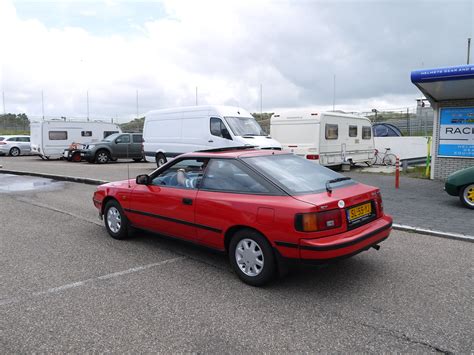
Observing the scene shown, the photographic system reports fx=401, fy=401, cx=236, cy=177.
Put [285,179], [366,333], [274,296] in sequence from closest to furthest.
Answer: [366,333], [274,296], [285,179]

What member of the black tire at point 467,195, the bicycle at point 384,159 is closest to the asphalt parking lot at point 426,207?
the black tire at point 467,195

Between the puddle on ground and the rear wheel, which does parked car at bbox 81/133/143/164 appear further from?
the rear wheel

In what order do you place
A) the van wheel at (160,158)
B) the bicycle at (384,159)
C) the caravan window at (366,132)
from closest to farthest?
1. the van wheel at (160,158)
2. the caravan window at (366,132)
3. the bicycle at (384,159)

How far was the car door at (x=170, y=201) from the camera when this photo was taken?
15.7 feet

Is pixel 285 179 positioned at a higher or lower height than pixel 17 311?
higher

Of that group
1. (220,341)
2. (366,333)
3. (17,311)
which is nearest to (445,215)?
(366,333)

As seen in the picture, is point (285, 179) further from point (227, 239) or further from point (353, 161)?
point (353, 161)

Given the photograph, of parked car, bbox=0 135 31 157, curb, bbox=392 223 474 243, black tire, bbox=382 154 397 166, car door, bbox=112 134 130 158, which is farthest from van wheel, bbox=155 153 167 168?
parked car, bbox=0 135 31 157

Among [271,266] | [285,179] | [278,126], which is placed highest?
[278,126]

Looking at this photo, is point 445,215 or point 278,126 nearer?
point 445,215

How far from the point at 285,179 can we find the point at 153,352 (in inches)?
85.5

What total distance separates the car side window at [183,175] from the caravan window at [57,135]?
1992cm

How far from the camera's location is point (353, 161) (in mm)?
16297

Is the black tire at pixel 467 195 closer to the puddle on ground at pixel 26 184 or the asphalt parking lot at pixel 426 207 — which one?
the asphalt parking lot at pixel 426 207
